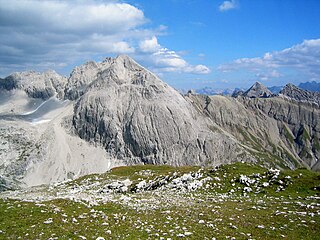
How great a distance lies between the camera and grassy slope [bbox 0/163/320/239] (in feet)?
66.2

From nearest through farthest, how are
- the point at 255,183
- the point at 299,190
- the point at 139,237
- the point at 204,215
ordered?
the point at 139,237, the point at 204,215, the point at 299,190, the point at 255,183

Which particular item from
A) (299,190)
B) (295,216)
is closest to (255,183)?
(299,190)

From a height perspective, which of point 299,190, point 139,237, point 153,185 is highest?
point 139,237

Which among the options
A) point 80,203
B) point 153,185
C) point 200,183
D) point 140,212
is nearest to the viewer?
point 140,212

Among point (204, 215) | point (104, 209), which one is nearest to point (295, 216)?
point (204, 215)

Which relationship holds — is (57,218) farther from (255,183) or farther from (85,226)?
(255,183)

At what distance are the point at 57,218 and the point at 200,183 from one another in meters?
23.0

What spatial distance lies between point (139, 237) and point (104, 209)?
867 centimetres

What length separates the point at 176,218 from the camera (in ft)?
79.3

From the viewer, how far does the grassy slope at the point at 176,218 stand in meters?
20.2

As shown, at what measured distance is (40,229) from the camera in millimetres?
20625

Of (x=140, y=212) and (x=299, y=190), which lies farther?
(x=299, y=190)

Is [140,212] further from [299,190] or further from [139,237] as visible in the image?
[299,190]

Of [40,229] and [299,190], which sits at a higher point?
[40,229]
